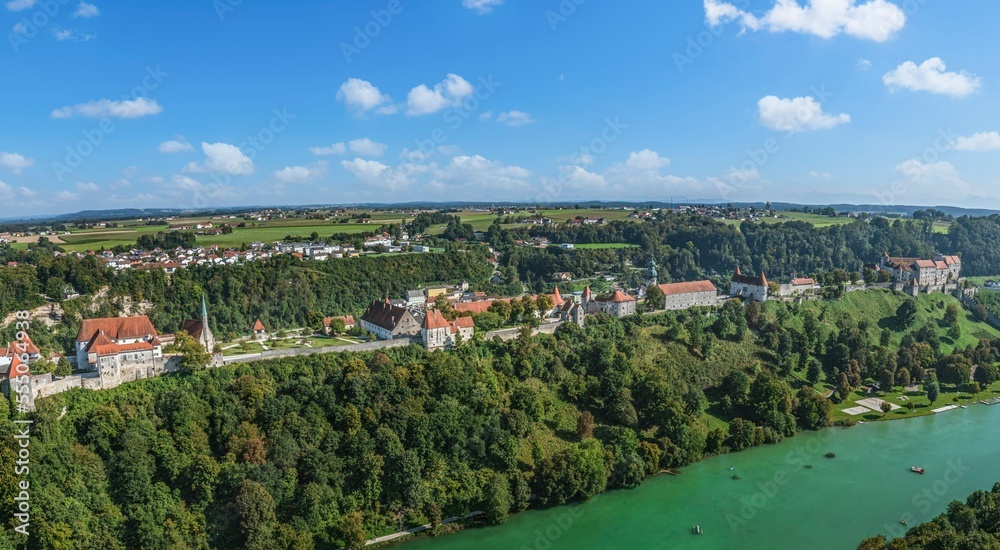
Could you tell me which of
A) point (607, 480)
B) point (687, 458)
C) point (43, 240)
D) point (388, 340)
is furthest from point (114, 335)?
point (43, 240)

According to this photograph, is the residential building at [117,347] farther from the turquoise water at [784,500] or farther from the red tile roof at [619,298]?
the red tile roof at [619,298]

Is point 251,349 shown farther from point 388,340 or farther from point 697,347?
point 697,347

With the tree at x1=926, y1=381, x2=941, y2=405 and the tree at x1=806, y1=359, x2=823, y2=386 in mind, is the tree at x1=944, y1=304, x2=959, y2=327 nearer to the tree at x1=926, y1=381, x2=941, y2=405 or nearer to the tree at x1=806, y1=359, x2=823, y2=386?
the tree at x1=926, y1=381, x2=941, y2=405

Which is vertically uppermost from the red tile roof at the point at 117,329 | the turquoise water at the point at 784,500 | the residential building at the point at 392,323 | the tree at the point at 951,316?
the red tile roof at the point at 117,329

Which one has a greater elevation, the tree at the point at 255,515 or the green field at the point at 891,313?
the green field at the point at 891,313

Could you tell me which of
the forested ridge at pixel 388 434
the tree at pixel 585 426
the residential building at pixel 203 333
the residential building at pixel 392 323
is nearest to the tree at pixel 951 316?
the forested ridge at pixel 388 434
